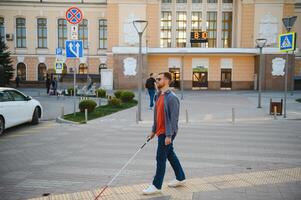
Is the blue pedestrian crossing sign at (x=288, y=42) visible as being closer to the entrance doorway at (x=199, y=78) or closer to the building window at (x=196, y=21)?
the entrance doorway at (x=199, y=78)

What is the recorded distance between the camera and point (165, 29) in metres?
45.5

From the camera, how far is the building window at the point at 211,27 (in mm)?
45250

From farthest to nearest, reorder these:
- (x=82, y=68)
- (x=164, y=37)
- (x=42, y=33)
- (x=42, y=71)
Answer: (x=82, y=68) < (x=42, y=71) < (x=42, y=33) < (x=164, y=37)

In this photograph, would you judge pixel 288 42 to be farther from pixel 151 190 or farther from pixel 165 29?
pixel 165 29

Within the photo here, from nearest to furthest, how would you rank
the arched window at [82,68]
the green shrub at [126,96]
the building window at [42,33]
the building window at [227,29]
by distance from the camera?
1. the green shrub at [126,96]
2. the building window at [227,29]
3. the building window at [42,33]
4. the arched window at [82,68]

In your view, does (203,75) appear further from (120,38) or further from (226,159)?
(226,159)

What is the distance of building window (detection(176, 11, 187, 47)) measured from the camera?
149 feet

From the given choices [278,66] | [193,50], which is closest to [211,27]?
[193,50]

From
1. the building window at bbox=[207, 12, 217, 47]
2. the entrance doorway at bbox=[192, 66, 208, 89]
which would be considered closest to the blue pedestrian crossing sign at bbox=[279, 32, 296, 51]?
the entrance doorway at bbox=[192, 66, 208, 89]

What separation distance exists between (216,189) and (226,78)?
3967 centimetres

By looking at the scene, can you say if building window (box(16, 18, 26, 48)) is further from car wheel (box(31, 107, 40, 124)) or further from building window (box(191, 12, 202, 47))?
car wheel (box(31, 107, 40, 124))

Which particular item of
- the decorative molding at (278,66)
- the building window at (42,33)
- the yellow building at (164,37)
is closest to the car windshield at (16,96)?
the yellow building at (164,37)

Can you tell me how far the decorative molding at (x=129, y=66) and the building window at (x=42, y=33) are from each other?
16.3 metres

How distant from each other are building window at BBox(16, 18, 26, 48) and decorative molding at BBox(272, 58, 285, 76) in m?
36.1
